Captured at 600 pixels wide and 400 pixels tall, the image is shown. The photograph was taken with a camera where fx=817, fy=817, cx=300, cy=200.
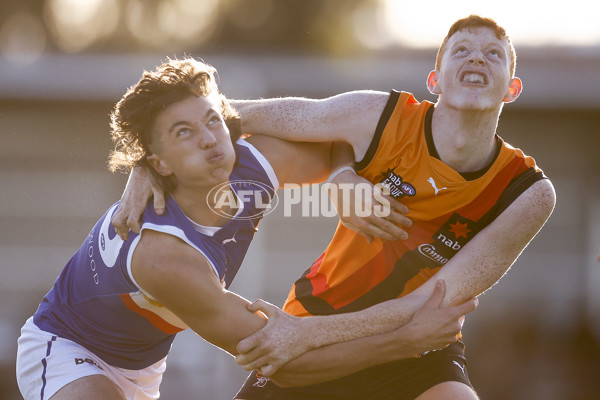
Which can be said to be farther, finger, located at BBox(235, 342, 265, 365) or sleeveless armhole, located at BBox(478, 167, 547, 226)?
sleeveless armhole, located at BBox(478, 167, 547, 226)

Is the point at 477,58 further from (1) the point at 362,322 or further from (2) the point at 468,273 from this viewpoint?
(1) the point at 362,322

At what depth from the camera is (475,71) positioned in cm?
372

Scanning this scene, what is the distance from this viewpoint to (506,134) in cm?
1028

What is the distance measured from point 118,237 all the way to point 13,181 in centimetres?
686

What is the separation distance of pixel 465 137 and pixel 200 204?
124 cm

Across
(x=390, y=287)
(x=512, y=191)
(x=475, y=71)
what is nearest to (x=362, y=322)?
(x=390, y=287)

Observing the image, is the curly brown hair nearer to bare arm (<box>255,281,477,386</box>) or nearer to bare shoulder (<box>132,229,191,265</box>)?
bare shoulder (<box>132,229,191,265</box>)

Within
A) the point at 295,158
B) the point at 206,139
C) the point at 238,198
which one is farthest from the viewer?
the point at 295,158

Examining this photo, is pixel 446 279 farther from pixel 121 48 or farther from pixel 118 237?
pixel 121 48

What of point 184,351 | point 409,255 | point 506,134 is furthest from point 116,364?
point 506,134

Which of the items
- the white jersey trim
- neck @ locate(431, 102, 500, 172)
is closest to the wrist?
the white jersey trim

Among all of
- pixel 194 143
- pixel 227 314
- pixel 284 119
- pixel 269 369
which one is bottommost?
pixel 269 369

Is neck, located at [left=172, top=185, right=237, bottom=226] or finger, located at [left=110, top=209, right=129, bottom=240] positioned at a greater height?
neck, located at [left=172, top=185, right=237, bottom=226]

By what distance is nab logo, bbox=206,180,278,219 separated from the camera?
3615mm
